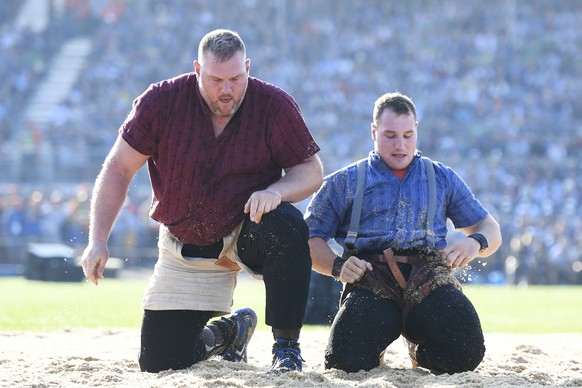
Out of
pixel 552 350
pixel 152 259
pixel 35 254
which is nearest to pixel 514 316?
pixel 552 350

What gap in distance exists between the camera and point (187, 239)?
583cm

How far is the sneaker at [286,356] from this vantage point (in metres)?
5.26

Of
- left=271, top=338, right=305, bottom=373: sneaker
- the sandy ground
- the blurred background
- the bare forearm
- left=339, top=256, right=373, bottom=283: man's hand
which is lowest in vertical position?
the sandy ground

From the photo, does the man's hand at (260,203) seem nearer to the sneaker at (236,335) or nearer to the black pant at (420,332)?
the black pant at (420,332)

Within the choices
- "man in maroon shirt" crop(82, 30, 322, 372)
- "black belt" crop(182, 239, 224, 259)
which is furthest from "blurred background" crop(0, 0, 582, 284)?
"man in maroon shirt" crop(82, 30, 322, 372)

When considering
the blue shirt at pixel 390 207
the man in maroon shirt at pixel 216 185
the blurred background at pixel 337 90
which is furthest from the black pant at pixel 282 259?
the blurred background at pixel 337 90

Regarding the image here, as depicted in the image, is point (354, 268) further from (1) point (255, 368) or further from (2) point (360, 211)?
(1) point (255, 368)

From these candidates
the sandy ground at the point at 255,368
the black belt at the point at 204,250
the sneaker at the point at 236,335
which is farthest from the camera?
the sneaker at the point at 236,335

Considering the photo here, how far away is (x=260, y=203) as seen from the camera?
17.3 ft

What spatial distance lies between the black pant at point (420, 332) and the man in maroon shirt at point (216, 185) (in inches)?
10.7

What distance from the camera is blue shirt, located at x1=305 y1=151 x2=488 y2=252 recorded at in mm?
5684

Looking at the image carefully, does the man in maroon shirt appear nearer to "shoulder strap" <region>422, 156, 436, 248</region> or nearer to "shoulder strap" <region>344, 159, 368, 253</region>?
"shoulder strap" <region>344, 159, 368, 253</region>

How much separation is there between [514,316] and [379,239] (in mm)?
6794

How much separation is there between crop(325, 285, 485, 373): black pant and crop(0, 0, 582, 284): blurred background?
42.8ft
